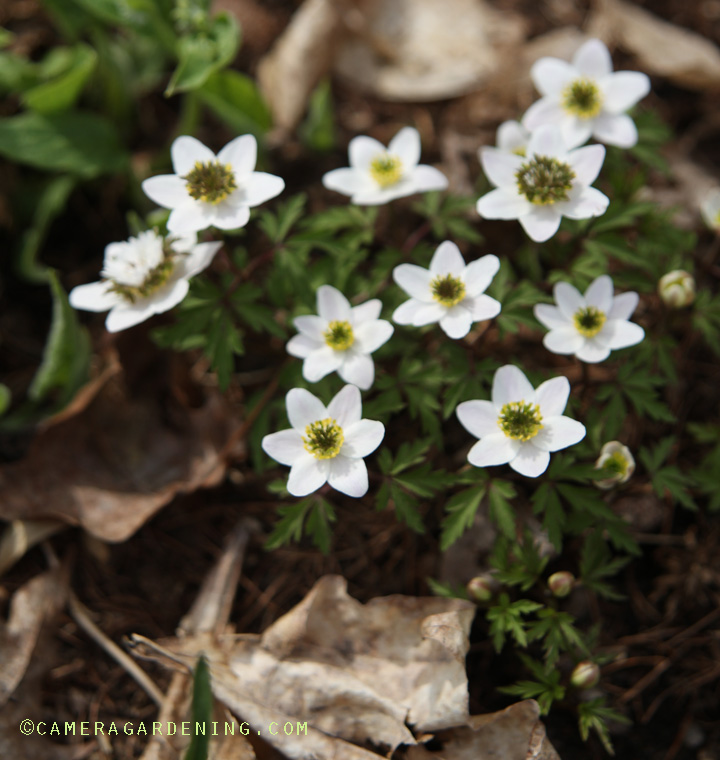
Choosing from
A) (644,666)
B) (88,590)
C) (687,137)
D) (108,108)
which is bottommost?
(88,590)

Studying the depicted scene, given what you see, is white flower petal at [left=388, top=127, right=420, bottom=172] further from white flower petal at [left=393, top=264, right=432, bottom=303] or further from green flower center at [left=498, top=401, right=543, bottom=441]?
green flower center at [left=498, top=401, right=543, bottom=441]

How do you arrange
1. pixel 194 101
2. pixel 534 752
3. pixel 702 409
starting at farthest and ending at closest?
pixel 194 101 → pixel 702 409 → pixel 534 752

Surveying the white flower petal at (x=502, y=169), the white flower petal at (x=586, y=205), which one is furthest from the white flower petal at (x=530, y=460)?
the white flower petal at (x=502, y=169)

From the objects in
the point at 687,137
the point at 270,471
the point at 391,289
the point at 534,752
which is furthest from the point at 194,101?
the point at 534,752

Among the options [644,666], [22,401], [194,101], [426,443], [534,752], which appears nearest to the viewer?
[534,752]

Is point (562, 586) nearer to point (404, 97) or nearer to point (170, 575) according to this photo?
point (170, 575)

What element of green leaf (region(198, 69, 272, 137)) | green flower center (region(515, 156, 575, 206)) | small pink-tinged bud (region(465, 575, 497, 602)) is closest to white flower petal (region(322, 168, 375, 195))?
green flower center (region(515, 156, 575, 206))

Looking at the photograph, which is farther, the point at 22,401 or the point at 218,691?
the point at 22,401
